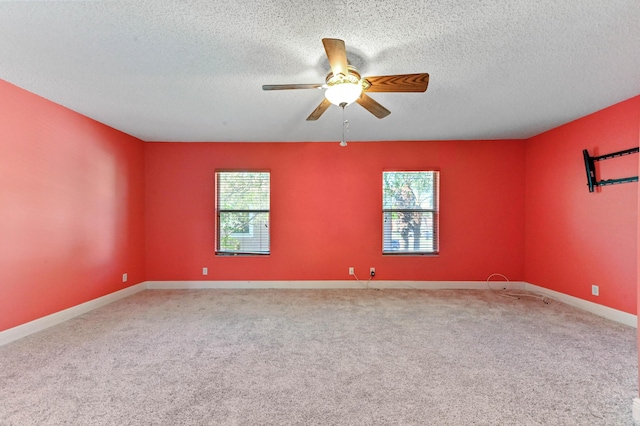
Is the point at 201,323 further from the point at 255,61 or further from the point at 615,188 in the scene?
the point at 615,188

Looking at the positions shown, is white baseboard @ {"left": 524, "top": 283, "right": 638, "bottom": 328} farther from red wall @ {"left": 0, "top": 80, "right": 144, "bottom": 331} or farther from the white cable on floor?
red wall @ {"left": 0, "top": 80, "right": 144, "bottom": 331}

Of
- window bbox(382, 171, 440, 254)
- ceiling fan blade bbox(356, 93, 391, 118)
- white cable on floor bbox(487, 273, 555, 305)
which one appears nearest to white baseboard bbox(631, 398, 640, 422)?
white cable on floor bbox(487, 273, 555, 305)

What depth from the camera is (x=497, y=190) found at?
13.9 ft

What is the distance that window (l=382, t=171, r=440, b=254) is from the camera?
430cm

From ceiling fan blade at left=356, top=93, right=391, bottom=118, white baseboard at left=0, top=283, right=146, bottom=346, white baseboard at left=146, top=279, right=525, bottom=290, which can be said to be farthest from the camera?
white baseboard at left=146, top=279, right=525, bottom=290

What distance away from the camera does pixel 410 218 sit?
430 centimetres

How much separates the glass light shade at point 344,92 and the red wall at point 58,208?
3134mm

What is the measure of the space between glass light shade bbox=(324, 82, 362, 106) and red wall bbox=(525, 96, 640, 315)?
3192mm

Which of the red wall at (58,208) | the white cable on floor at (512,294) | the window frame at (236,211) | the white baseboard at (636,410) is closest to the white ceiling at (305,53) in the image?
the red wall at (58,208)

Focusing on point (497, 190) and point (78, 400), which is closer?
point (78, 400)

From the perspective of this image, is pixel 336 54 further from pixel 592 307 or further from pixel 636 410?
pixel 592 307

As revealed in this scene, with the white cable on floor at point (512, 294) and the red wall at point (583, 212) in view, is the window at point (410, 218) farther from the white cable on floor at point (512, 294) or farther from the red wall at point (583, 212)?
the red wall at point (583, 212)

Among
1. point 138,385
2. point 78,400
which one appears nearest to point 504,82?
point 138,385

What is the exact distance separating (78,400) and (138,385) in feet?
1.07
